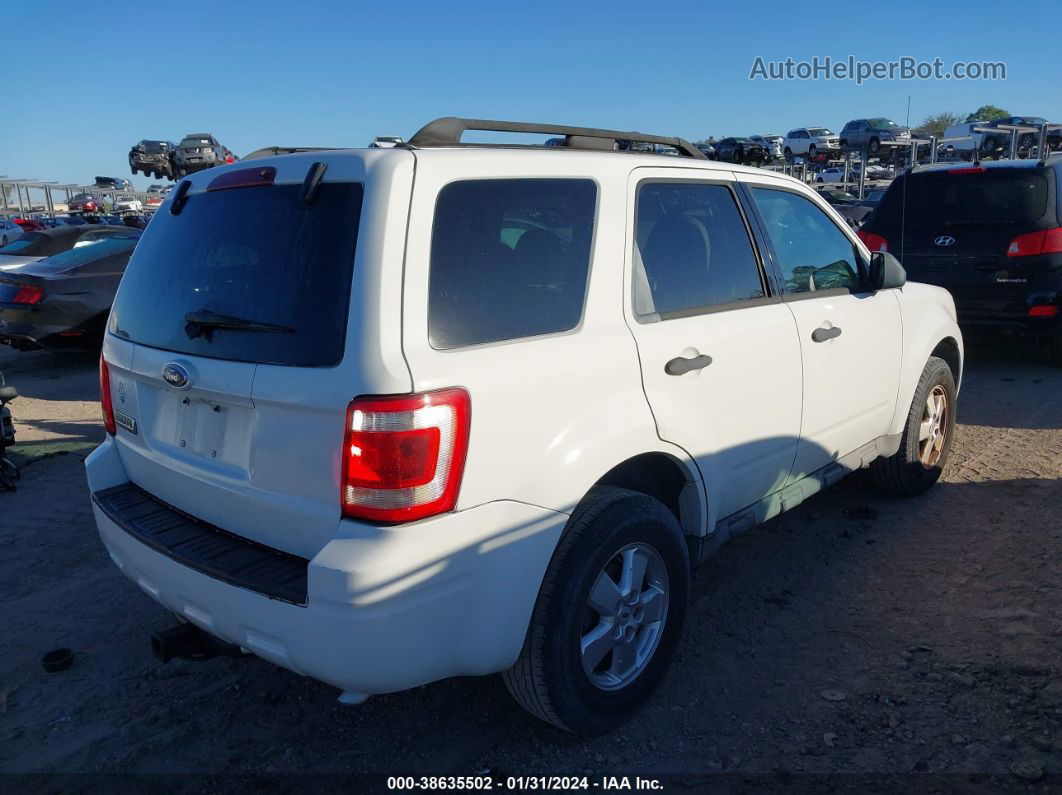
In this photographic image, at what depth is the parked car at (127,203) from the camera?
45.9 meters

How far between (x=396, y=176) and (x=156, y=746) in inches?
81.6

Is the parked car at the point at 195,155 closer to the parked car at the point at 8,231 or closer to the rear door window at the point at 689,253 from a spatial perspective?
the rear door window at the point at 689,253

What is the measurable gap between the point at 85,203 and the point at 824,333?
55.9 meters

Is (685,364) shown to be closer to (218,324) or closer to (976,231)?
(218,324)

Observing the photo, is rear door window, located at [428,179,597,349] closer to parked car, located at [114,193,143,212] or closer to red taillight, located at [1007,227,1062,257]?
red taillight, located at [1007,227,1062,257]

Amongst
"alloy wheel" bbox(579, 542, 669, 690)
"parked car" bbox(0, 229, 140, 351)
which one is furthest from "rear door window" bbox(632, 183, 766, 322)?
"parked car" bbox(0, 229, 140, 351)

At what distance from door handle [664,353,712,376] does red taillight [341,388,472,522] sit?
90 cm

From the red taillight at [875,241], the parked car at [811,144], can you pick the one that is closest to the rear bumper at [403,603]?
the red taillight at [875,241]

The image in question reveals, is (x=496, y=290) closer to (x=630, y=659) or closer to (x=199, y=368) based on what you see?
(x=199, y=368)

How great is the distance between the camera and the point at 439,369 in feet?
7.00

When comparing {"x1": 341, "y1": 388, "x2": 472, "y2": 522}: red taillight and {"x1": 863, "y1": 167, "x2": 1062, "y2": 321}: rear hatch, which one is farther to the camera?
{"x1": 863, "y1": 167, "x2": 1062, "y2": 321}: rear hatch

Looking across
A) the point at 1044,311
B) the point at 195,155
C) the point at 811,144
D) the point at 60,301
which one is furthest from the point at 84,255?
the point at 811,144

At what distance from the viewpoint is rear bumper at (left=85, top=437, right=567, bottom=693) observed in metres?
2.06

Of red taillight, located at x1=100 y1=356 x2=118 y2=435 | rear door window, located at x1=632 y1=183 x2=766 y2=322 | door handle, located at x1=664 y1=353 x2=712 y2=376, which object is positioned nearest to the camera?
door handle, located at x1=664 y1=353 x2=712 y2=376
